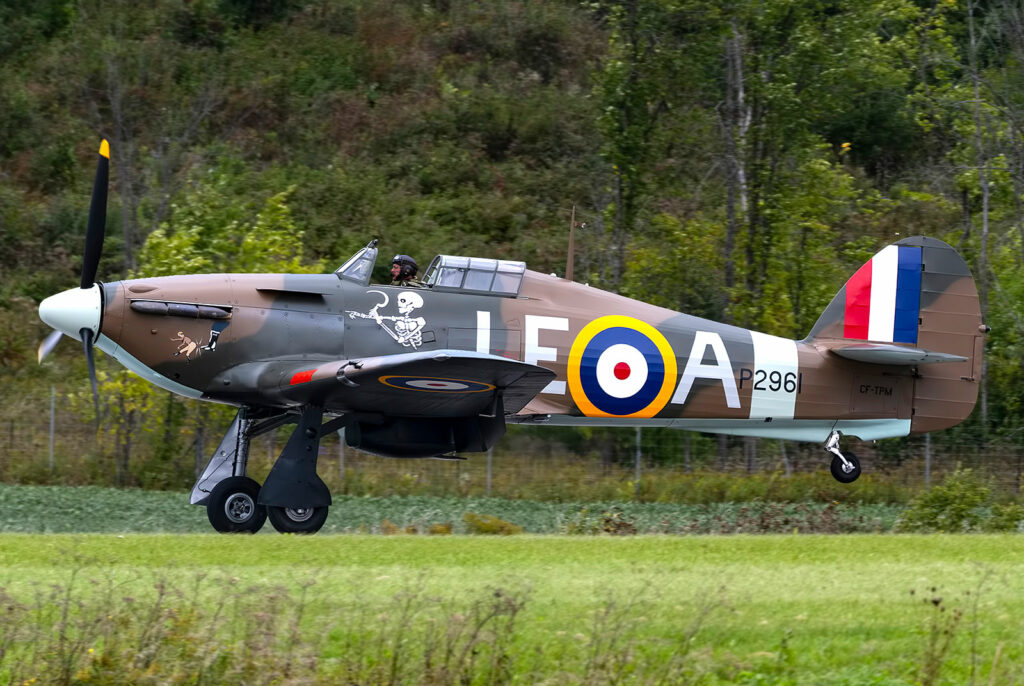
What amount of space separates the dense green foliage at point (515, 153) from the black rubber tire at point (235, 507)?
22.8 feet

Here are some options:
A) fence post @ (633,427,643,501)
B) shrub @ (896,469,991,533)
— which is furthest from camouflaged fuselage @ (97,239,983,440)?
fence post @ (633,427,643,501)

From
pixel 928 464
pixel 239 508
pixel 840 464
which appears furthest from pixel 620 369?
pixel 928 464

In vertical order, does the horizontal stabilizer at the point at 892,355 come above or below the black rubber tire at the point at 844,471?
above

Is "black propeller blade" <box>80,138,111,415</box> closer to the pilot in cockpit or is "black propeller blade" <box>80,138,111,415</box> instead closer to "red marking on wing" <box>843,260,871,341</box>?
the pilot in cockpit

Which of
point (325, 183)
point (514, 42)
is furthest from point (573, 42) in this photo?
point (325, 183)

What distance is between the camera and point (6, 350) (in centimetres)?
2534

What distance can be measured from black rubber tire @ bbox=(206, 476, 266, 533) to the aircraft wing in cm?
103

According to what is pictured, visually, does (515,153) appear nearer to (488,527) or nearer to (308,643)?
(488,527)

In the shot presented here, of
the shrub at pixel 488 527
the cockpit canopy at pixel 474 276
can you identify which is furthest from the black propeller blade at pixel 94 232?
the shrub at pixel 488 527

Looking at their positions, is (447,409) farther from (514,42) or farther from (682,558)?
(514,42)

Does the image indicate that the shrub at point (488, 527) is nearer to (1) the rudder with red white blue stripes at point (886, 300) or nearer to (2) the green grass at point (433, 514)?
(2) the green grass at point (433, 514)

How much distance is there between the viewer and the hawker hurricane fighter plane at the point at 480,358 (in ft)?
42.4

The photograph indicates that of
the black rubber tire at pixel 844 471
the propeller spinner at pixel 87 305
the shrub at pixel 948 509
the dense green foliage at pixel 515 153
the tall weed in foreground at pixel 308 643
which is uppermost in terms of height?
the dense green foliage at pixel 515 153

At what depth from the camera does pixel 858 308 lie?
15.5 metres
